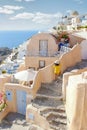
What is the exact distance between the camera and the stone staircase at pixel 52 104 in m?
19.6

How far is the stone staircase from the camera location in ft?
64.4

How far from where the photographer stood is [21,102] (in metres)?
22.6

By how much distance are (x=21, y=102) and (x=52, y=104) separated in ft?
8.30

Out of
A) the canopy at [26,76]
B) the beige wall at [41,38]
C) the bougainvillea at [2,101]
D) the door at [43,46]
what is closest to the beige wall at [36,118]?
the bougainvillea at [2,101]

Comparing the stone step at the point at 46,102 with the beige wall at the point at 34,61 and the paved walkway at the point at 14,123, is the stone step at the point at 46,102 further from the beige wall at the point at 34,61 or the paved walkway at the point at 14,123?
the beige wall at the point at 34,61

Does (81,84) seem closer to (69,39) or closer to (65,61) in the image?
(65,61)

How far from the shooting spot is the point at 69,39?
30125 mm

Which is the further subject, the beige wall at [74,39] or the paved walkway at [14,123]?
the beige wall at [74,39]

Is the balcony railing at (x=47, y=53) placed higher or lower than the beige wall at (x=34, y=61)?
higher

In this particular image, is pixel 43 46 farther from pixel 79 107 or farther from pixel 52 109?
pixel 79 107

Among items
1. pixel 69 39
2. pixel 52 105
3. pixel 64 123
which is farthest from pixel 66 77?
pixel 69 39

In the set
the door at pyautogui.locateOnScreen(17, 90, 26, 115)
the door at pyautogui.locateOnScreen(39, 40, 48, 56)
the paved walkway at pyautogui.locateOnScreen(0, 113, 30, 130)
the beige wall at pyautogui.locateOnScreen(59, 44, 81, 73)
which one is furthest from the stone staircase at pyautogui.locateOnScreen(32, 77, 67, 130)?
the door at pyautogui.locateOnScreen(39, 40, 48, 56)

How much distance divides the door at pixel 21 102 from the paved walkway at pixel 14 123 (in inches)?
15.7

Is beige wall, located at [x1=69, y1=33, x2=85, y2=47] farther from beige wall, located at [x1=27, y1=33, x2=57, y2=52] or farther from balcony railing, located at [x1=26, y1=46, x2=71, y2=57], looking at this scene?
beige wall, located at [x1=27, y1=33, x2=57, y2=52]
